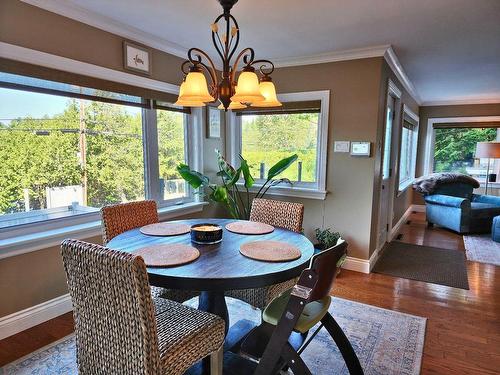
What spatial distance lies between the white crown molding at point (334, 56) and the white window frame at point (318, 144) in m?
0.33

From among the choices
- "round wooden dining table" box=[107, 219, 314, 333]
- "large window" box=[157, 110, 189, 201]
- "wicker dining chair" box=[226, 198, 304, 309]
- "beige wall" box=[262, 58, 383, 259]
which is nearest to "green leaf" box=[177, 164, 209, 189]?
"large window" box=[157, 110, 189, 201]

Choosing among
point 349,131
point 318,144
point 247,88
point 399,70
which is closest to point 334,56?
point 349,131

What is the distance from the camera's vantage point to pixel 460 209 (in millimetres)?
4938

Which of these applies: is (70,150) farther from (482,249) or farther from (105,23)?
(482,249)

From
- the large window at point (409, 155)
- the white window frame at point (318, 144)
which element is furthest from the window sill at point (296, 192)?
the large window at point (409, 155)

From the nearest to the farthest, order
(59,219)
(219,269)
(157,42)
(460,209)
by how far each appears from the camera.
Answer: (219,269) → (59,219) → (157,42) → (460,209)

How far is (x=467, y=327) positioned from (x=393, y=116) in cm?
271

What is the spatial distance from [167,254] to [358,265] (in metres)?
2.55

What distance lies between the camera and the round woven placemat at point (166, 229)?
194cm

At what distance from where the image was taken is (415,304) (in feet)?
9.02

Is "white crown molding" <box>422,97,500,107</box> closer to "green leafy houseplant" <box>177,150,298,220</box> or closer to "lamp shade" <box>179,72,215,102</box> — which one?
"green leafy houseplant" <box>177,150,298,220</box>

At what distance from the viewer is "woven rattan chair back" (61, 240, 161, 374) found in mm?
1134

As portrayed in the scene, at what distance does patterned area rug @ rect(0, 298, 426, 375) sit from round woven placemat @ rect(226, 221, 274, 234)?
2.58ft

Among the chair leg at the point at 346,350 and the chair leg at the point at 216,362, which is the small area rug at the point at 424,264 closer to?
the chair leg at the point at 346,350
